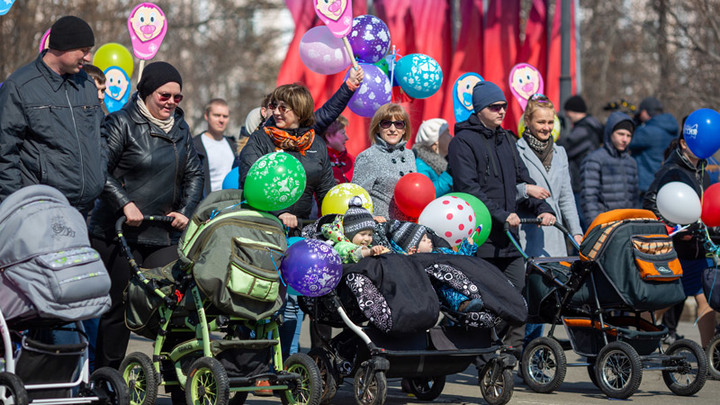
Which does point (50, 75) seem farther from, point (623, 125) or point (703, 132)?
point (623, 125)

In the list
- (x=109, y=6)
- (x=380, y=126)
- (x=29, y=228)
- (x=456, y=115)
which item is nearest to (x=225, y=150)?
(x=456, y=115)

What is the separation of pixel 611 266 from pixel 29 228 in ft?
13.3

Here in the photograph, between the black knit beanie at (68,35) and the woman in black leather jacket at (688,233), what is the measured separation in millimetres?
4884

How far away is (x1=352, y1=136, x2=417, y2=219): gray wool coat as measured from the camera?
8.48m

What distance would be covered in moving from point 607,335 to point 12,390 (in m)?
4.31

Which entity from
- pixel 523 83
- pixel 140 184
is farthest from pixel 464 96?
pixel 140 184

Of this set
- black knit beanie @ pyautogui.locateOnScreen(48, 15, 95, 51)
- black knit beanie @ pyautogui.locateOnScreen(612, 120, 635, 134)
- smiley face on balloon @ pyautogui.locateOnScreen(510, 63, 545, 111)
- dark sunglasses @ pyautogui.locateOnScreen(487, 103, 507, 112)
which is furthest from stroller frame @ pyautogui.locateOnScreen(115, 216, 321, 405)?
black knit beanie @ pyautogui.locateOnScreen(612, 120, 635, 134)

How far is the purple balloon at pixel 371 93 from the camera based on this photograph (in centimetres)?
925

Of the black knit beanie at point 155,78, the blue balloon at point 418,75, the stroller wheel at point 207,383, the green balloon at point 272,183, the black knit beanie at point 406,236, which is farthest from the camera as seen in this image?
the blue balloon at point 418,75

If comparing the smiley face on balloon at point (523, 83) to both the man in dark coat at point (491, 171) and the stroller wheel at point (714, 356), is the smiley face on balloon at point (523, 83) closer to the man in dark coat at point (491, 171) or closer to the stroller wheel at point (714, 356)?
the man in dark coat at point (491, 171)

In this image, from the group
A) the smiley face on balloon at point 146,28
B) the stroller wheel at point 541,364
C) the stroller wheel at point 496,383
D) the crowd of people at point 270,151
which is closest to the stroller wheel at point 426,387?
the stroller wheel at point 496,383

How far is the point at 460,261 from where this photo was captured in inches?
289

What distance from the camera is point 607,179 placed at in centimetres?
1084

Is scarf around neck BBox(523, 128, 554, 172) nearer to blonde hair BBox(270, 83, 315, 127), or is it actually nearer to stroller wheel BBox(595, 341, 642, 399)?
stroller wheel BBox(595, 341, 642, 399)
